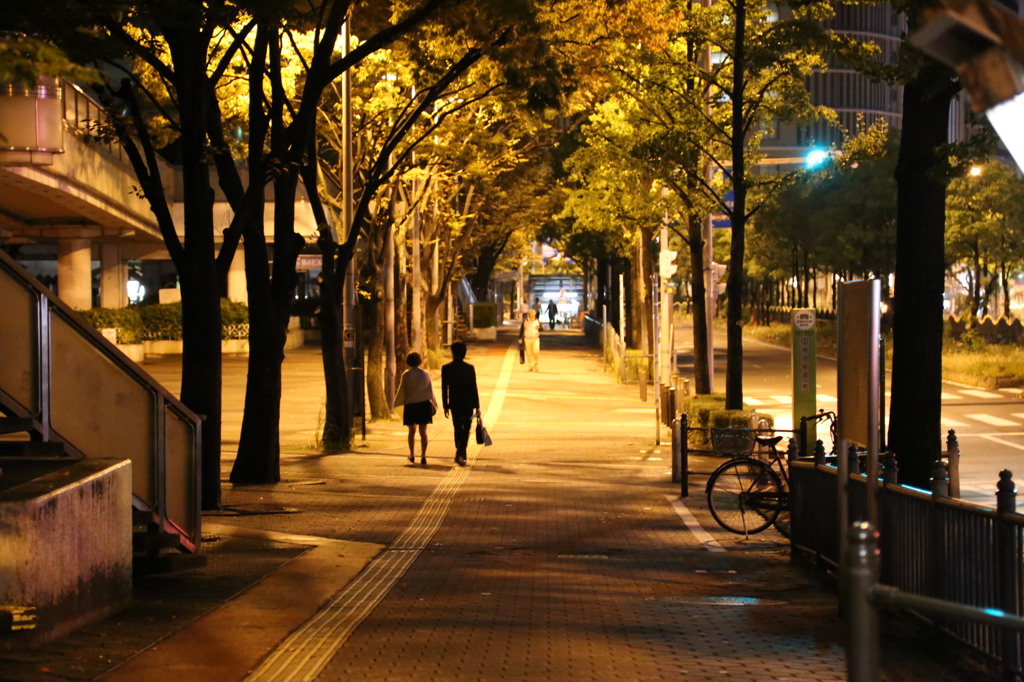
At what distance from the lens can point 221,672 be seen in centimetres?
728

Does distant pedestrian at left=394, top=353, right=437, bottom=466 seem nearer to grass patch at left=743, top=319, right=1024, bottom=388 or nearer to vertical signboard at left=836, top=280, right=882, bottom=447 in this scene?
vertical signboard at left=836, top=280, right=882, bottom=447

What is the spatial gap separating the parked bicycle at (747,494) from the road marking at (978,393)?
2243 centimetres

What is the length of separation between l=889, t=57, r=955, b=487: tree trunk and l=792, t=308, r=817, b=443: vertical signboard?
5932mm

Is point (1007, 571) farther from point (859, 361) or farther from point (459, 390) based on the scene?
point (459, 390)

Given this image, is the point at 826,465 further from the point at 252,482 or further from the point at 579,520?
the point at 252,482

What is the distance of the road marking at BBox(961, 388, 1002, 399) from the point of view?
112 feet

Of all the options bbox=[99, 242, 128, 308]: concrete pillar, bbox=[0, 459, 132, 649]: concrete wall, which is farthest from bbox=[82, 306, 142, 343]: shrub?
bbox=[0, 459, 132, 649]: concrete wall

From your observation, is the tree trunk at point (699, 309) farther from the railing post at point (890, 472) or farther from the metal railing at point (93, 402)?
the railing post at point (890, 472)

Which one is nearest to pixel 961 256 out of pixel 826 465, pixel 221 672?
pixel 826 465

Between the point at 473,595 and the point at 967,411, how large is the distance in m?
22.7

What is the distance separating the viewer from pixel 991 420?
28203 mm

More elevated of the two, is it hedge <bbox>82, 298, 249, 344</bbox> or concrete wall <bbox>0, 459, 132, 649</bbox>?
hedge <bbox>82, 298, 249, 344</bbox>

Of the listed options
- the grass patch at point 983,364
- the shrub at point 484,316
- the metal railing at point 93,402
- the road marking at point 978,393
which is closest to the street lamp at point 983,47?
the metal railing at point 93,402

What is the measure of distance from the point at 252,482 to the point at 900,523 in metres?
10.1
